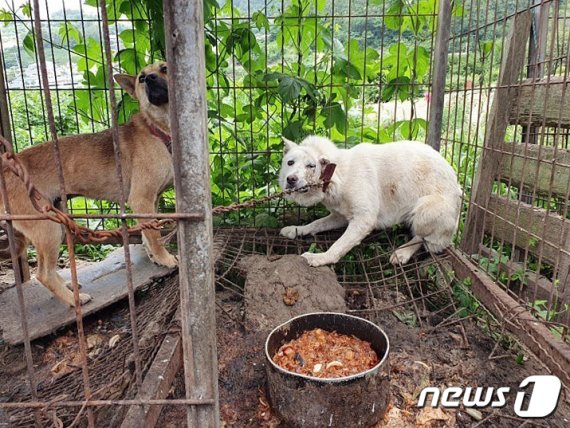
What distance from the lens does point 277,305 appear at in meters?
3.27

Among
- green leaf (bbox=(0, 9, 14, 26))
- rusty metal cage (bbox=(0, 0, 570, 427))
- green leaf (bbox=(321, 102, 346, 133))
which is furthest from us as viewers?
green leaf (bbox=(321, 102, 346, 133))

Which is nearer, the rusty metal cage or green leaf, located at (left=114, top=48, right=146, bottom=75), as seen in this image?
the rusty metal cage

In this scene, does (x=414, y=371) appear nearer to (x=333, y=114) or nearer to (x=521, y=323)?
(x=521, y=323)

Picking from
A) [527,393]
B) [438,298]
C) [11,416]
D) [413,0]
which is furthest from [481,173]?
[11,416]

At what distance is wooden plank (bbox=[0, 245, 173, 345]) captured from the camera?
331 cm

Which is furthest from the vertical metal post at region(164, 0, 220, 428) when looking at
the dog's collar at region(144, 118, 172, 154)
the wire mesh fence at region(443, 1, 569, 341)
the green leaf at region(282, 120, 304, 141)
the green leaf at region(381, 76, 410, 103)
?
the green leaf at region(381, 76, 410, 103)

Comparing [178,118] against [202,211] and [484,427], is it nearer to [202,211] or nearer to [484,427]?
[202,211]

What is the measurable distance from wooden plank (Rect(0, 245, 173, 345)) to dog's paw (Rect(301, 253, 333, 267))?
3.99 ft

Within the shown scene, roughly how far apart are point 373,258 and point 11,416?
2.82 meters

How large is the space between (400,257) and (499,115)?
149 cm

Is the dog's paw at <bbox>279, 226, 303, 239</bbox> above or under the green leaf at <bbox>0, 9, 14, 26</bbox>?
under

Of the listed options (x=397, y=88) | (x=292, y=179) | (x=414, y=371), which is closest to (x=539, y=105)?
(x=397, y=88)

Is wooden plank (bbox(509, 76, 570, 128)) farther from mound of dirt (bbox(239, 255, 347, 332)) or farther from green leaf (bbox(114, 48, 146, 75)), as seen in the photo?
green leaf (bbox(114, 48, 146, 75))

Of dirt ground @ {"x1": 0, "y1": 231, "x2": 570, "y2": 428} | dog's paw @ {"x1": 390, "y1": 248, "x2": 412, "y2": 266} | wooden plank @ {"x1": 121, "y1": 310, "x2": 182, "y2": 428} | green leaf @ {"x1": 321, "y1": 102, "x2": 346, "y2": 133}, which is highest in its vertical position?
green leaf @ {"x1": 321, "y1": 102, "x2": 346, "y2": 133}
